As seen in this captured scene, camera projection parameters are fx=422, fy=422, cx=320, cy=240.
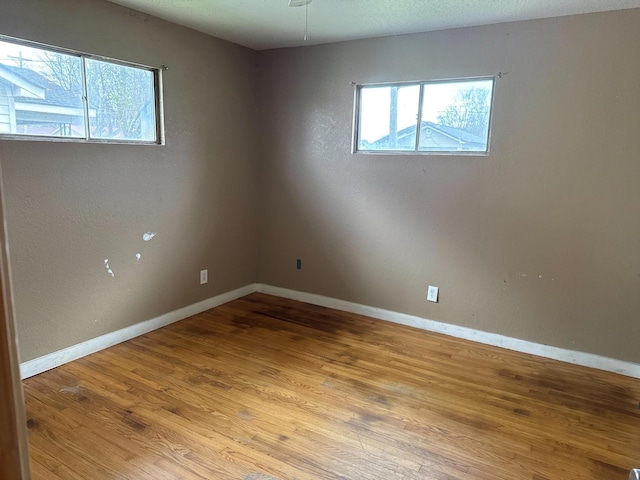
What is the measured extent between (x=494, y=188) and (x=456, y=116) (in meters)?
0.62

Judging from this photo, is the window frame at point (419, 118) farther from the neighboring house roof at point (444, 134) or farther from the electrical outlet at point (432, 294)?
the electrical outlet at point (432, 294)

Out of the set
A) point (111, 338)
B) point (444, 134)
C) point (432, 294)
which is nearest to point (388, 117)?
point (444, 134)

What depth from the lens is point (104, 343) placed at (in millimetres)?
2994

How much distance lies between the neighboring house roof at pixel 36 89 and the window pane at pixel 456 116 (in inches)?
97.6

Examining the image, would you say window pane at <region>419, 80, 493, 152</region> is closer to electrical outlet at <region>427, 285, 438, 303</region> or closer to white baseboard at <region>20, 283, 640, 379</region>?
electrical outlet at <region>427, 285, 438, 303</region>

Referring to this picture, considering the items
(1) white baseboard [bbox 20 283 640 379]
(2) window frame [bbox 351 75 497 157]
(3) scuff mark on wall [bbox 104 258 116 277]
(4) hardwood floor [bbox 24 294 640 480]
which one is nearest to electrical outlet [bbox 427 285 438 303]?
(1) white baseboard [bbox 20 283 640 379]

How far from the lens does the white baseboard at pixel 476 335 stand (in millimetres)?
2873

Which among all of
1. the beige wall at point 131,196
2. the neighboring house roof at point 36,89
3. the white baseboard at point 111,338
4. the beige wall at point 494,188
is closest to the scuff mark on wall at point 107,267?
the beige wall at point 131,196

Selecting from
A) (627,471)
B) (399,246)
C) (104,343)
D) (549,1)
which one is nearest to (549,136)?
(549,1)

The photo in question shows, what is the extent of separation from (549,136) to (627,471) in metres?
2.02

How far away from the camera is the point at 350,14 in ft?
9.31

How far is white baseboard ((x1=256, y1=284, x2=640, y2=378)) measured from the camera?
2873 mm

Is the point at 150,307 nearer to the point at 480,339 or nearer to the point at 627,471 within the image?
the point at 480,339

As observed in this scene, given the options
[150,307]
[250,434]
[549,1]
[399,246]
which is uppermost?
[549,1]
